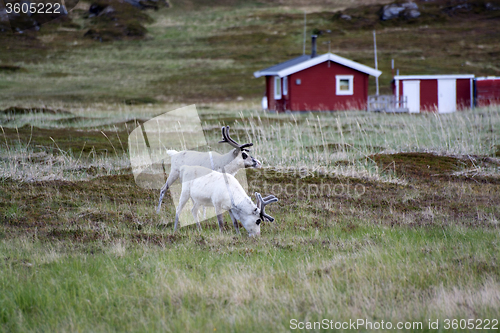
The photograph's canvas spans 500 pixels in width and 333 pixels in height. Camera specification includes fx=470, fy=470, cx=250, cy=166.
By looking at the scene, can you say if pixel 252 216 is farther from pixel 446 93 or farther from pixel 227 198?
pixel 446 93

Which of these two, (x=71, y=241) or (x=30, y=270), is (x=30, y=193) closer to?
(x=71, y=241)

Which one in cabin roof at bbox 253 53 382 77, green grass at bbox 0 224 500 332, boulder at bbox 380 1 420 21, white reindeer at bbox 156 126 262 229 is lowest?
green grass at bbox 0 224 500 332

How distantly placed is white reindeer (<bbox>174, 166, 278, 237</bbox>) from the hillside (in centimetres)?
3709

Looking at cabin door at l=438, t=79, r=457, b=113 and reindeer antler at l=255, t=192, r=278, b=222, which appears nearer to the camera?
reindeer antler at l=255, t=192, r=278, b=222

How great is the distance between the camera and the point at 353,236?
6.37 metres

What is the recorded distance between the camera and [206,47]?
71.2 metres

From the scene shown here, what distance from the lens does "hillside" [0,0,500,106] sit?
167ft

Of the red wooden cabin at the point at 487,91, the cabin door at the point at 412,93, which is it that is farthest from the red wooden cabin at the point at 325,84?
Answer: the red wooden cabin at the point at 487,91

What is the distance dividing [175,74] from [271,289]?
55748mm

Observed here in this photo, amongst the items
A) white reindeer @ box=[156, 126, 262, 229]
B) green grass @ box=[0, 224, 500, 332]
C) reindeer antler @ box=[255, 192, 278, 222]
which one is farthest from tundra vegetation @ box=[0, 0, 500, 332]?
white reindeer @ box=[156, 126, 262, 229]

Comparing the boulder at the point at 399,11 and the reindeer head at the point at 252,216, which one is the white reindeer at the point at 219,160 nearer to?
the reindeer head at the point at 252,216

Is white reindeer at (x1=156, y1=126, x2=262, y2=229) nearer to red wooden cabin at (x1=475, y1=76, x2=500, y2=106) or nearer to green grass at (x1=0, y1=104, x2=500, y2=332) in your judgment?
green grass at (x1=0, y1=104, x2=500, y2=332)

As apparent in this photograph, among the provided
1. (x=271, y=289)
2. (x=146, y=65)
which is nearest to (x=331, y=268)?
(x=271, y=289)

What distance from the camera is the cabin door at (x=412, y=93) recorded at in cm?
3472
